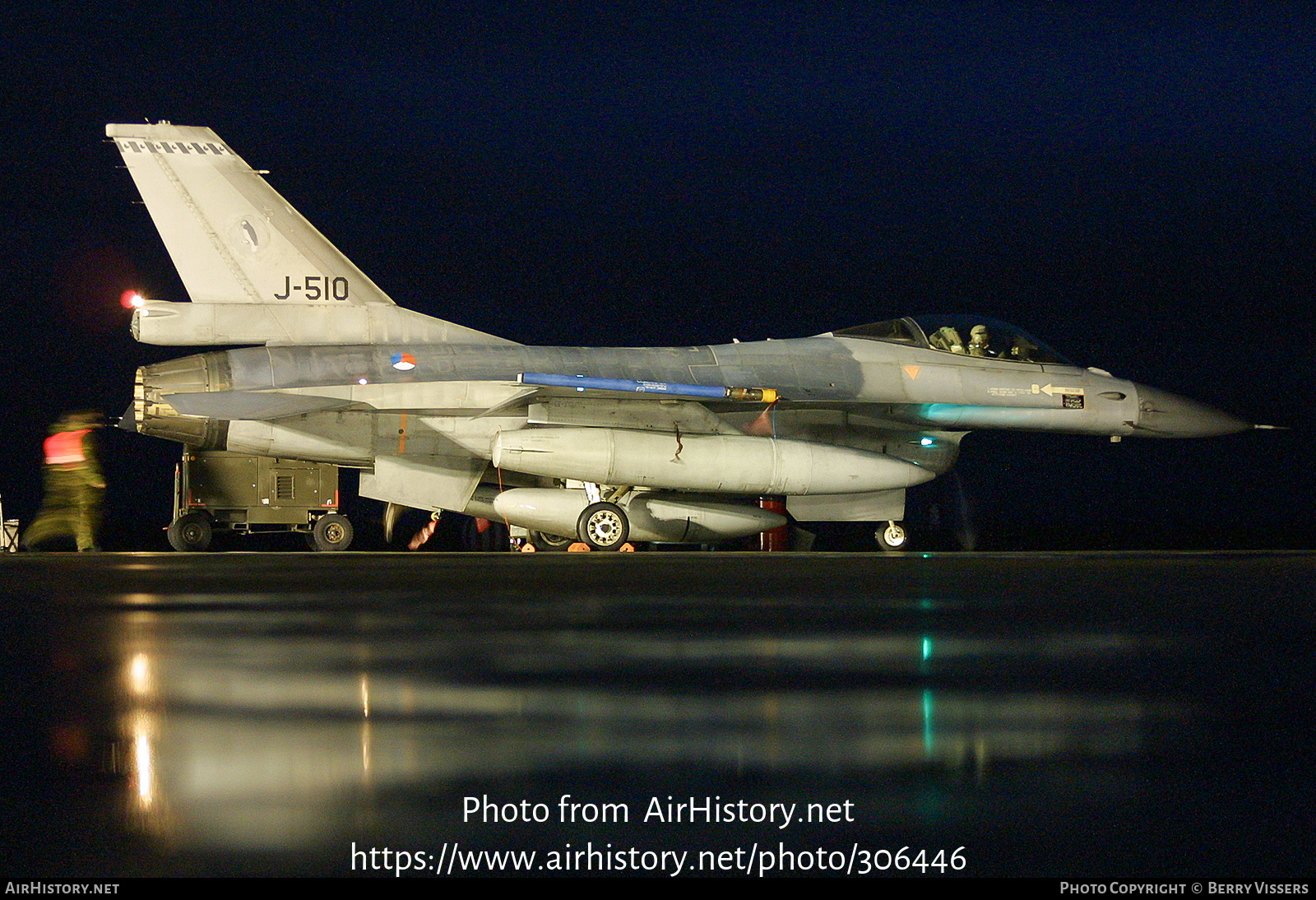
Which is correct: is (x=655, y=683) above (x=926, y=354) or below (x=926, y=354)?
below

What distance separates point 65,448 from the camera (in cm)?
1578

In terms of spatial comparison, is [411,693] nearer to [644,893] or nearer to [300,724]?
[300,724]

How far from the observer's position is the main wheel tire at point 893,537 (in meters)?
16.8

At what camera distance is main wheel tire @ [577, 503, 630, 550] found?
15.2 m

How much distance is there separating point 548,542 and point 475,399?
2960 mm

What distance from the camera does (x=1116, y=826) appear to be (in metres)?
2.96

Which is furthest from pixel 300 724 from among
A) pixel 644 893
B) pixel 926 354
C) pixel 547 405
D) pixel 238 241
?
pixel 926 354

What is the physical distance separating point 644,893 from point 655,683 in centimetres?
235

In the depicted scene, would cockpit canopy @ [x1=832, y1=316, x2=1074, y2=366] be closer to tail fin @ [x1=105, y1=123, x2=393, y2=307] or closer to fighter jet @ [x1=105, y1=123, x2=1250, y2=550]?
fighter jet @ [x1=105, y1=123, x2=1250, y2=550]

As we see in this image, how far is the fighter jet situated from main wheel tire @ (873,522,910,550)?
2.3 inches

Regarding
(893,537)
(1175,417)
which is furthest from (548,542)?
(1175,417)

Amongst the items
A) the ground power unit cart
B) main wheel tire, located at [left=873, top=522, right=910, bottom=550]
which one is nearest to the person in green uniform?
the ground power unit cart

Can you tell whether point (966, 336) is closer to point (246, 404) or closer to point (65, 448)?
point (246, 404)

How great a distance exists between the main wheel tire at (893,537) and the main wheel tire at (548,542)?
3873mm
